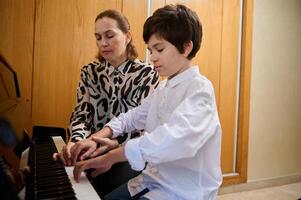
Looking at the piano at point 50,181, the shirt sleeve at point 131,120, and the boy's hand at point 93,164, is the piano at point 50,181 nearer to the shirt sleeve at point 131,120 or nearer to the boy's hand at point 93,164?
the boy's hand at point 93,164

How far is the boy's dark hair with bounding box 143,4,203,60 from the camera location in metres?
0.99

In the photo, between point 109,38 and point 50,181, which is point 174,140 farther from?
point 109,38

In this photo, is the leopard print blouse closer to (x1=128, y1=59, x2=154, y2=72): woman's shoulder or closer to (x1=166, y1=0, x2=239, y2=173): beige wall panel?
(x1=128, y1=59, x2=154, y2=72): woman's shoulder

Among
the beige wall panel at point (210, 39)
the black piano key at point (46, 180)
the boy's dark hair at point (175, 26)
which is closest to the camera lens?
the black piano key at point (46, 180)

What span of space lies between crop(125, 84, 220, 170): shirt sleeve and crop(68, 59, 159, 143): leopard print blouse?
591 mm

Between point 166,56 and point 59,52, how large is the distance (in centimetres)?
138

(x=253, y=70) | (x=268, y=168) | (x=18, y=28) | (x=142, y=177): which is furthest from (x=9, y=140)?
(x=268, y=168)

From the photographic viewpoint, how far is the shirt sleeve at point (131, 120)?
3.97 feet

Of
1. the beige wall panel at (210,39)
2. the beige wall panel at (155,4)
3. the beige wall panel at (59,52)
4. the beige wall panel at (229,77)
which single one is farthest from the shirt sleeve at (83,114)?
the beige wall panel at (229,77)

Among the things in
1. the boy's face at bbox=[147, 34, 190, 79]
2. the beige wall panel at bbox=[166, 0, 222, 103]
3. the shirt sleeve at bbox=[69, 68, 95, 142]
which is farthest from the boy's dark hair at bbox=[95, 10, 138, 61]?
the beige wall panel at bbox=[166, 0, 222, 103]

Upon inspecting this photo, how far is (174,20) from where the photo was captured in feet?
3.27

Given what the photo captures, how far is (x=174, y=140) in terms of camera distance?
0.81 m

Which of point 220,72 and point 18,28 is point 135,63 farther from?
point 220,72

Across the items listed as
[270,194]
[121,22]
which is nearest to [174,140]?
[121,22]
